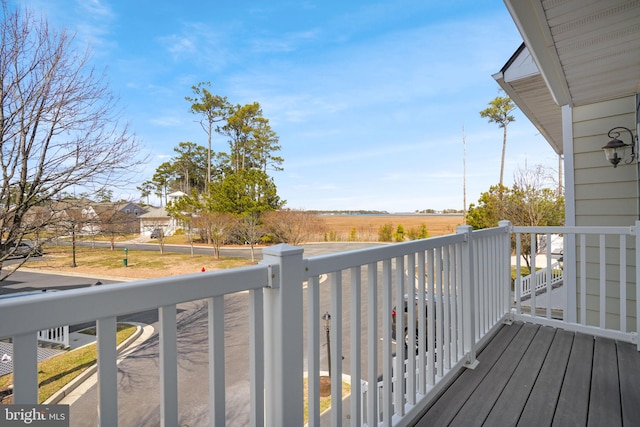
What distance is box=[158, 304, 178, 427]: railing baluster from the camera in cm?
79

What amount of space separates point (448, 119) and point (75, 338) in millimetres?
21596

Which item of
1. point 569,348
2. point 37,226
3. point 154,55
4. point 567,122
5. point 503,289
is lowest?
point 569,348

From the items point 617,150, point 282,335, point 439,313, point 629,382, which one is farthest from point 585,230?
point 282,335

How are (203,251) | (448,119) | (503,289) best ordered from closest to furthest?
(503,289) → (203,251) → (448,119)

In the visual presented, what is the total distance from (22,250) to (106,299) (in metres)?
7.14

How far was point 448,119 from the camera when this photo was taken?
70.7ft

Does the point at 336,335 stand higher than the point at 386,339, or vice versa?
the point at 336,335

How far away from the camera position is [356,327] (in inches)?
52.4

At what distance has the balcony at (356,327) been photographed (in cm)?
70

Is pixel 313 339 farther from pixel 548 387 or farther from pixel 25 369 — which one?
pixel 548 387

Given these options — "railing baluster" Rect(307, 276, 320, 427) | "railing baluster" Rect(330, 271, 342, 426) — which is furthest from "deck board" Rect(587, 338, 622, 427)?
"railing baluster" Rect(307, 276, 320, 427)

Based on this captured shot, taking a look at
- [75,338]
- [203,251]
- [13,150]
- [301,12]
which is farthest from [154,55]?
[75,338]

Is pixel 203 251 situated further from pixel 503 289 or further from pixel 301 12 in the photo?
pixel 503 289

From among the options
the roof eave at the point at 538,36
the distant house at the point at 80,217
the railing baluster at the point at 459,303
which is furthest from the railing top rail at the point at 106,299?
the distant house at the point at 80,217
